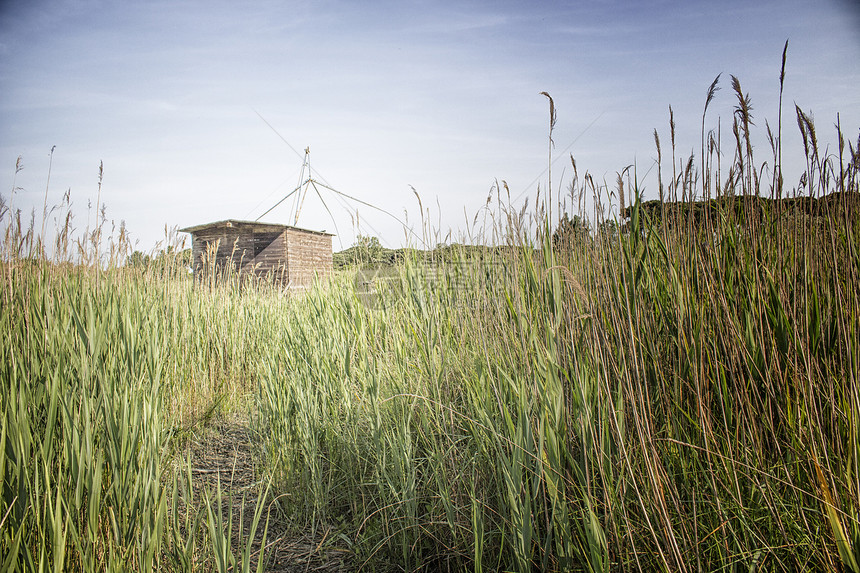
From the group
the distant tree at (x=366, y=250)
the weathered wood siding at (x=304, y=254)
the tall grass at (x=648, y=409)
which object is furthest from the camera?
the weathered wood siding at (x=304, y=254)

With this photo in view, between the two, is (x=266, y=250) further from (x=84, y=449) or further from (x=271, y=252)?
(x=84, y=449)

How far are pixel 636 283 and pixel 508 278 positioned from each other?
88 cm

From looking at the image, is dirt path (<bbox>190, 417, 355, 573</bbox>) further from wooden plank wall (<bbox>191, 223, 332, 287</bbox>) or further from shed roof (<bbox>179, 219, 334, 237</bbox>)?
shed roof (<bbox>179, 219, 334, 237</bbox>)

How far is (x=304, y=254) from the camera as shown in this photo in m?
15.3

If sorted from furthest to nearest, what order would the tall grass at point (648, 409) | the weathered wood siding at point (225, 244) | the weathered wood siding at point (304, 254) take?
the weathered wood siding at point (225, 244)
the weathered wood siding at point (304, 254)
the tall grass at point (648, 409)

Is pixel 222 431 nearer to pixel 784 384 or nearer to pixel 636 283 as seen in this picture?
pixel 636 283

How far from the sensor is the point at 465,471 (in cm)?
217

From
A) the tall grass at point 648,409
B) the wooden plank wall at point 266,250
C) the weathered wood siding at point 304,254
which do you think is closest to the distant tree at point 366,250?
the tall grass at point 648,409

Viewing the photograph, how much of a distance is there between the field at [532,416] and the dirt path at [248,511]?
24 millimetres

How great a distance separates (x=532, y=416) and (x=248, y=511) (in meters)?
2.00

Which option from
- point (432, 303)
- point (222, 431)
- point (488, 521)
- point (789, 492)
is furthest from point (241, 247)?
point (789, 492)

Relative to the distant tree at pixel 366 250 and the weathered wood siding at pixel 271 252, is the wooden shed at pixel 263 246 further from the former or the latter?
the distant tree at pixel 366 250

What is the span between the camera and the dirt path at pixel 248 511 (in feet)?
6.96

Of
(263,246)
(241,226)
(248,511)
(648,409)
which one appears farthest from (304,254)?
(648,409)
